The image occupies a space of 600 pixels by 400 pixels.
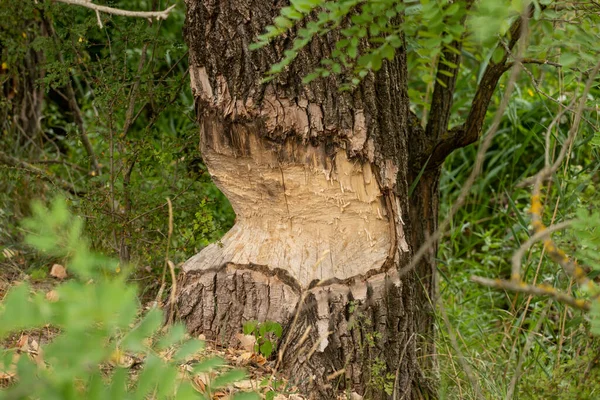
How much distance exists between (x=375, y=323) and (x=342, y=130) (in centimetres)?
73

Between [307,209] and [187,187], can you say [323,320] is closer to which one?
[307,209]

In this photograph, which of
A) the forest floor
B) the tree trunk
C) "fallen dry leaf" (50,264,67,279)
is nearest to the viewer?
the forest floor

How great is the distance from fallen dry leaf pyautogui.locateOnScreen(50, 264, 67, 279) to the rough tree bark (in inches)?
40.2

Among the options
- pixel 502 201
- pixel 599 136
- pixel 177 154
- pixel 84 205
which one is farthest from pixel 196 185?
pixel 502 201

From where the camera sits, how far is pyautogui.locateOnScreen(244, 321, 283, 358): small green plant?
2740 mm

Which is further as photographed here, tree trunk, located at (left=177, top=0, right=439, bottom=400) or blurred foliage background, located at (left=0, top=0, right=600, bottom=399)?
tree trunk, located at (left=177, top=0, right=439, bottom=400)

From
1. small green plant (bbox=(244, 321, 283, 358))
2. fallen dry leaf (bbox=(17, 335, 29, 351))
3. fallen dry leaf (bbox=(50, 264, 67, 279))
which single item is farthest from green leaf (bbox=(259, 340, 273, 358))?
fallen dry leaf (bbox=(50, 264, 67, 279))

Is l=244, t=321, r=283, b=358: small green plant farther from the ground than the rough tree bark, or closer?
closer

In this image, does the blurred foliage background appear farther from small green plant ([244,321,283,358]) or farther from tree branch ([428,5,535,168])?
small green plant ([244,321,283,358])

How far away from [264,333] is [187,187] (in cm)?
95

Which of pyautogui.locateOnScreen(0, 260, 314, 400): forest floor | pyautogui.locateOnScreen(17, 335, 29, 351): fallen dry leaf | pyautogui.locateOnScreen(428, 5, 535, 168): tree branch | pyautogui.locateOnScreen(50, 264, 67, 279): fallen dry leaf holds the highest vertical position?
pyautogui.locateOnScreen(428, 5, 535, 168): tree branch

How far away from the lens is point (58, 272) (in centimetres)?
369

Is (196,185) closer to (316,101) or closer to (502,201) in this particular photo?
(316,101)

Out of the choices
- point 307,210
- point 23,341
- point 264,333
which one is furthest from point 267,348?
point 23,341
